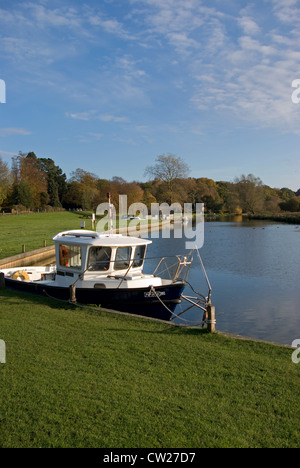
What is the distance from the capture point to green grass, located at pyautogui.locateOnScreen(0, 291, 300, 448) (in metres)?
4.67

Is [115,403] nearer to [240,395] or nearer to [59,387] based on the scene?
[59,387]

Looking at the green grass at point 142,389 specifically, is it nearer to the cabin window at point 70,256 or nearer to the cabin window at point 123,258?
the cabin window at point 123,258

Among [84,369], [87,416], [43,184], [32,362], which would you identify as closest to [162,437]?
[87,416]

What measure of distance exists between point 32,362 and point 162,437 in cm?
319

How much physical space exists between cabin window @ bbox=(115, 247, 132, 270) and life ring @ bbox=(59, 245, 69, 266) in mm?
1933

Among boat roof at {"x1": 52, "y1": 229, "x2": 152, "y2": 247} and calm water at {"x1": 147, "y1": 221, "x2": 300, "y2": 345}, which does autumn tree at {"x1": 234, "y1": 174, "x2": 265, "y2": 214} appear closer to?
calm water at {"x1": 147, "y1": 221, "x2": 300, "y2": 345}

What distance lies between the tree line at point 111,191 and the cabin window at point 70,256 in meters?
56.2

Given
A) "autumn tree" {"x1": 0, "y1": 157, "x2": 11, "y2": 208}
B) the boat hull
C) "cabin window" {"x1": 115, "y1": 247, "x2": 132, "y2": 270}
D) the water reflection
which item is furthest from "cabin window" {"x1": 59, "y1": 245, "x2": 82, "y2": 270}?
"autumn tree" {"x1": 0, "y1": 157, "x2": 11, "y2": 208}

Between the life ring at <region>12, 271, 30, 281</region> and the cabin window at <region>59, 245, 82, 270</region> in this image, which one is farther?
the life ring at <region>12, 271, 30, 281</region>

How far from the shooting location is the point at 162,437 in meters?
4.61

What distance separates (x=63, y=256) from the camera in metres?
13.5

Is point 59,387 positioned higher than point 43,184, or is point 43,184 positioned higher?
point 43,184

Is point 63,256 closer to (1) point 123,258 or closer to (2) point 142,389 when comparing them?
(1) point 123,258
